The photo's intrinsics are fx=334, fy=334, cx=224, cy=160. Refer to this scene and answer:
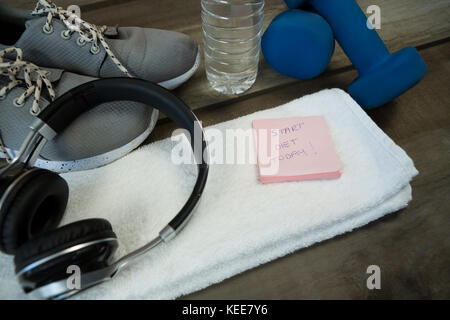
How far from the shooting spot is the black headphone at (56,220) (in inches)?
13.9

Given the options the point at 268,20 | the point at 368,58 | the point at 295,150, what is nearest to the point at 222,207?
the point at 295,150

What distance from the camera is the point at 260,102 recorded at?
0.64 m

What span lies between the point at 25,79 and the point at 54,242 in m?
0.30

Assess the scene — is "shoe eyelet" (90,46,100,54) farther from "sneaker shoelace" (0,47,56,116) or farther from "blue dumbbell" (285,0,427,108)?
"blue dumbbell" (285,0,427,108)

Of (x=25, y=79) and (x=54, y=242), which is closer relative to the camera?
(x=54, y=242)

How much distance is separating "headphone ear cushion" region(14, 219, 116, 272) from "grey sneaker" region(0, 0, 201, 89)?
11.7 inches

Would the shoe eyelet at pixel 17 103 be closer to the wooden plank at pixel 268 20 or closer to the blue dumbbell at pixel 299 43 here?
the wooden plank at pixel 268 20

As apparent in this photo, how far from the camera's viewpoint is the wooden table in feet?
1.45

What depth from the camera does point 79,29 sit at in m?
0.57

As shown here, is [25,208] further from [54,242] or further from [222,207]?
[222,207]

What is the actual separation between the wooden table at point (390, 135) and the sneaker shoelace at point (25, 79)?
19 centimetres

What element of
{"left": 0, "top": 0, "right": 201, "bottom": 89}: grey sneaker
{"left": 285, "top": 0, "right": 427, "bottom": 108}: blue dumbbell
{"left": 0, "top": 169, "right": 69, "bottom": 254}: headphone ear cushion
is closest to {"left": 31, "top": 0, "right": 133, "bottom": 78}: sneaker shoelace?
{"left": 0, "top": 0, "right": 201, "bottom": 89}: grey sneaker

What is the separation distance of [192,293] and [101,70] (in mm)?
400

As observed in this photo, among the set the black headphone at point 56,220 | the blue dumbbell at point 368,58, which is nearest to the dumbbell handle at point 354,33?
the blue dumbbell at point 368,58
